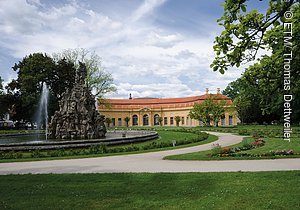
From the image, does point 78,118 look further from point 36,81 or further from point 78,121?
point 36,81

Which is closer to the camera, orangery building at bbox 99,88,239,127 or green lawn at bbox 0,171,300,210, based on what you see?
green lawn at bbox 0,171,300,210

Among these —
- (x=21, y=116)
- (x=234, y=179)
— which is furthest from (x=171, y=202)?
(x=21, y=116)

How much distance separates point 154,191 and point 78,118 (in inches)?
731

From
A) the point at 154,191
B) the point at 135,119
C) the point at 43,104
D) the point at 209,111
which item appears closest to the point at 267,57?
the point at 154,191

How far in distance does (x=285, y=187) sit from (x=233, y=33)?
3.90m

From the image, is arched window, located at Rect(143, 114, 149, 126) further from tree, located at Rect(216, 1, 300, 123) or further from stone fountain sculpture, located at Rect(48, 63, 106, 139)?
tree, located at Rect(216, 1, 300, 123)

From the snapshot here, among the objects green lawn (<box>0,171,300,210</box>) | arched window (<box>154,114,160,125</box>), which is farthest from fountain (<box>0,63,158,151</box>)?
arched window (<box>154,114,160,125</box>)

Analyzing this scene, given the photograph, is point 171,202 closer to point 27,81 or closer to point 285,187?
point 285,187

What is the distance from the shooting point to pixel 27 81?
4353 cm

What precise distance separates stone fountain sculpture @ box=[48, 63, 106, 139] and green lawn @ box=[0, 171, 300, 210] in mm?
15037

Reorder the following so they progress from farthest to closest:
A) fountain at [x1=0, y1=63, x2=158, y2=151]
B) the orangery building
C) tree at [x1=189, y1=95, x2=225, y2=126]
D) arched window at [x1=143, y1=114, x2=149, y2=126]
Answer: arched window at [x1=143, y1=114, x2=149, y2=126] → the orangery building → tree at [x1=189, y1=95, x2=225, y2=126] → fountain at [x1=0, y1=63, x2=158, y2=151]

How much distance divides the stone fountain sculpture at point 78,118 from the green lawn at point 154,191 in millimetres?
15037

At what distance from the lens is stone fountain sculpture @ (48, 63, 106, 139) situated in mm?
24078

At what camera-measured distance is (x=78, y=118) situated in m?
24.5
